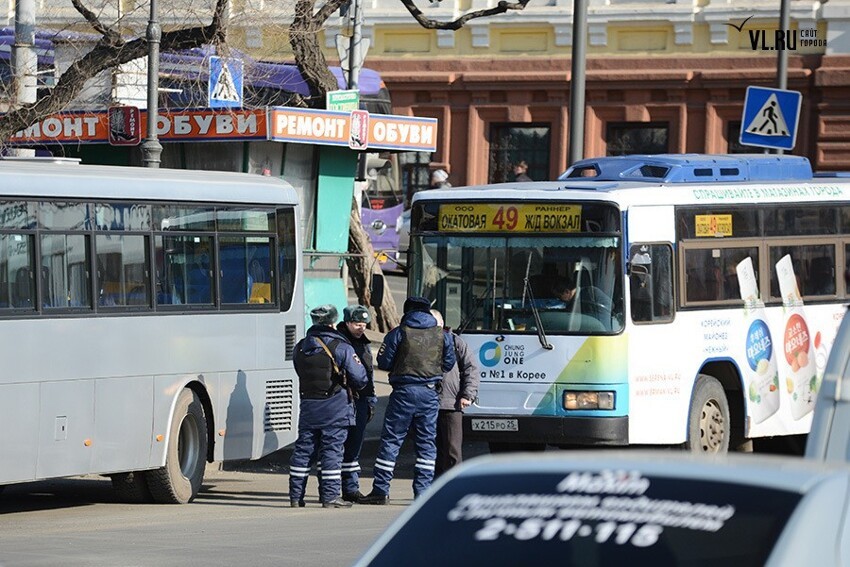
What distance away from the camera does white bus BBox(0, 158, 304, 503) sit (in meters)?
12.9

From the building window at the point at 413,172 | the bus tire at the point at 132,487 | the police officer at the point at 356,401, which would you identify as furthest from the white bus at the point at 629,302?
the building window at the point at 413,172

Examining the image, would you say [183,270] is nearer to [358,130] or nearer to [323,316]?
[323,316]

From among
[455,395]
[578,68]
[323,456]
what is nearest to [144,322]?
[323,456]

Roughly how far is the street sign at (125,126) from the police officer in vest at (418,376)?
728 centimetres

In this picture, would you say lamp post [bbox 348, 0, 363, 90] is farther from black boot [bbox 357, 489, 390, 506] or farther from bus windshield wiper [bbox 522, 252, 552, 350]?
black boot [bbox 357, 489, 390, 506]

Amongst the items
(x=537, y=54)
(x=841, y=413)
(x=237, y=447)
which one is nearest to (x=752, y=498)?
(x=841, y=413)

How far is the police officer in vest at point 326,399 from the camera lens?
45.5ft

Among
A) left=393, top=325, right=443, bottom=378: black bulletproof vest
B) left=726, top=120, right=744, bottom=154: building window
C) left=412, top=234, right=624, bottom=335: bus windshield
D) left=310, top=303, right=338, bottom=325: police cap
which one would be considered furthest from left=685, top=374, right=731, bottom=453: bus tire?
left=726, top=120, right=744, bottom=154: building window

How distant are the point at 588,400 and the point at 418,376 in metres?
1.80

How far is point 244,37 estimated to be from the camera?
72.2 ft

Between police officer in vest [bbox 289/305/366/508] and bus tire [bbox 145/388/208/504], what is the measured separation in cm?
106

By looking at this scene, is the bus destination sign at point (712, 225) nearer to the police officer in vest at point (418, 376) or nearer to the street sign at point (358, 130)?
the police officer in vest at point (418, 376)

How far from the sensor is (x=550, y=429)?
48.6 ft

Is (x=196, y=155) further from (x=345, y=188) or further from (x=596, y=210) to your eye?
(x=596, y=210)
